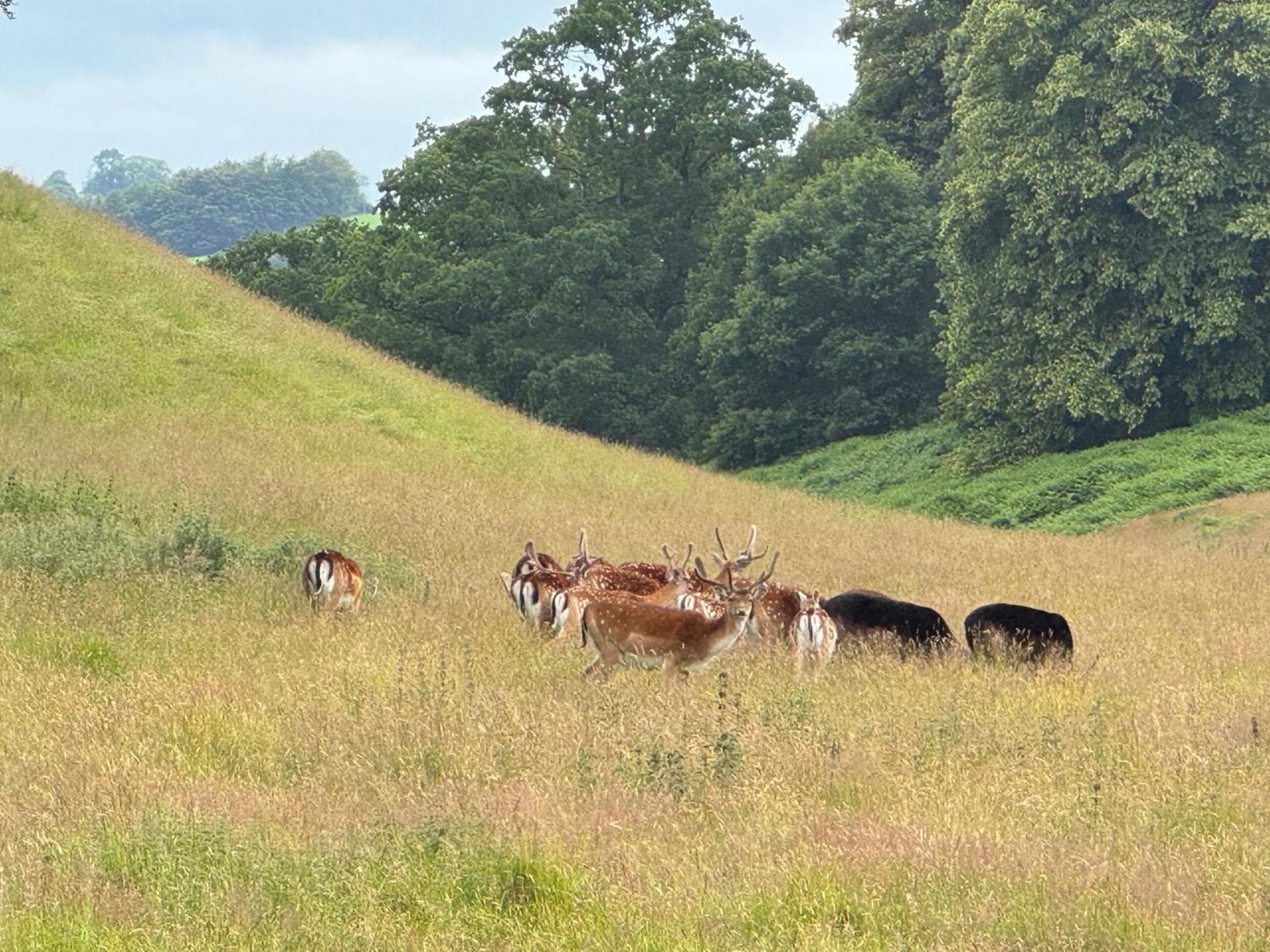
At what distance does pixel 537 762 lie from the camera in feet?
26.5

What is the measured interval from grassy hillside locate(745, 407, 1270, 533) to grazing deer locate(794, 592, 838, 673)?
19.9m

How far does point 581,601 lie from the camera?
39.4ft

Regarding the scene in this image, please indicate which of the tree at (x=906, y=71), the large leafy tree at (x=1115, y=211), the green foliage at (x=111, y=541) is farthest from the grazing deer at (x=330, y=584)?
the tree at (x=906, y=71)

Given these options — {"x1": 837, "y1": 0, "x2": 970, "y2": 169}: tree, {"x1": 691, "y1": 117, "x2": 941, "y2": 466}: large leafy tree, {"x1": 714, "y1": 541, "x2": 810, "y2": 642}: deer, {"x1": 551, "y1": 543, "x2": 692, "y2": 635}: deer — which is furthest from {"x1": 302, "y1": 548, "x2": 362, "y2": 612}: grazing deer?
{"x1": 837, "y1": 0, "x2": 970, "y2": 169}: tree

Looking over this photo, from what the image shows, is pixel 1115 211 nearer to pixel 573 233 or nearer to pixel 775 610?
pixel 573 233

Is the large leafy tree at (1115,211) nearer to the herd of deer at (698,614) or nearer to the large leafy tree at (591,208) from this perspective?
the large leafy tree at (591,208)

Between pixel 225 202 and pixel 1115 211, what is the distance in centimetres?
12462

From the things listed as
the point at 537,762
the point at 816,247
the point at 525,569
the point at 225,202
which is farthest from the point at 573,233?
the point at 225,202

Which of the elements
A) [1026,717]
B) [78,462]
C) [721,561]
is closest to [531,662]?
[721,561]

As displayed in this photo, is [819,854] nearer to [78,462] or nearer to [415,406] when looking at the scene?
[78,462]

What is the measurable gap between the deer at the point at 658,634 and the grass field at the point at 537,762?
0.18 meters

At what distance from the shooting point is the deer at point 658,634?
34.8 feet

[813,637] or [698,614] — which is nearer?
[698,614]

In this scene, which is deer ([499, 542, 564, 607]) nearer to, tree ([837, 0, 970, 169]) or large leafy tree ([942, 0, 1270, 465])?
large leafy tree ([942, 0, 1270, 465])
